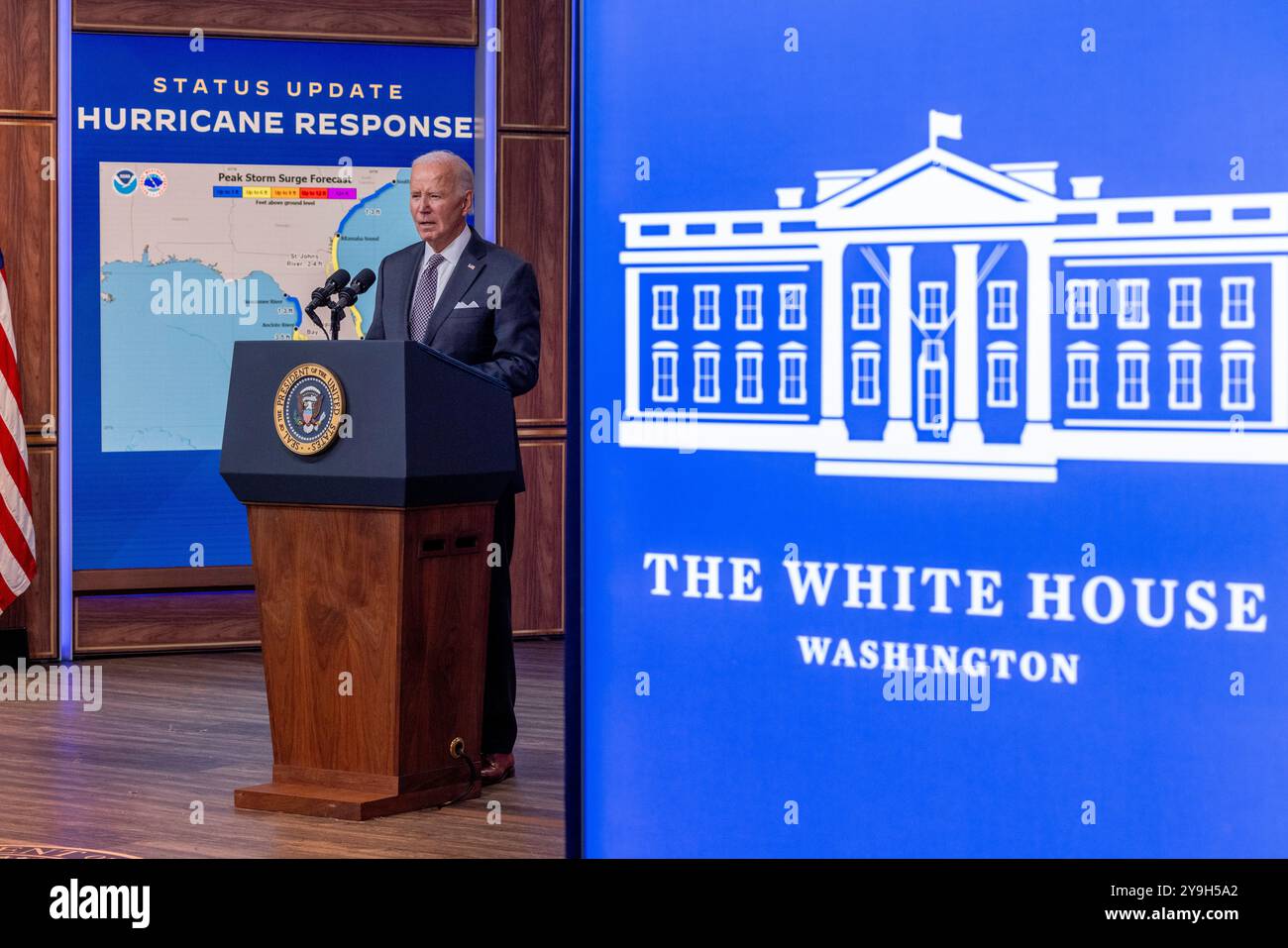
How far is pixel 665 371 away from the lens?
193cm

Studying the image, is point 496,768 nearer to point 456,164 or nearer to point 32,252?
point 456,164

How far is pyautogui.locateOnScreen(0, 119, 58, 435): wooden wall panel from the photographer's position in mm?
6094

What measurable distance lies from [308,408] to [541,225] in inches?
129

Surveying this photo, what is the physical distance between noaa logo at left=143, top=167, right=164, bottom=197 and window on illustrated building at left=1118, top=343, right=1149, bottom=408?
5.32 m

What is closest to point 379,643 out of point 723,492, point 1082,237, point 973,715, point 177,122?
point 723,492

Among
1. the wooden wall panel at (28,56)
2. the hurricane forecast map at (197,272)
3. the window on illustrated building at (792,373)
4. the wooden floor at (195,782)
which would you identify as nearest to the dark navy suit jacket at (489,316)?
the wooden floor at (195,782)

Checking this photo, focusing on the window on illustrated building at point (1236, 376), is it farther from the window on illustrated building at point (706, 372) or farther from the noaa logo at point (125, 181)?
the noaa logo at point (125, 181)

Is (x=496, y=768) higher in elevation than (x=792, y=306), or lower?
lower

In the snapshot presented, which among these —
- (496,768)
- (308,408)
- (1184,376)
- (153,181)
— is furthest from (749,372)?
(153,181)

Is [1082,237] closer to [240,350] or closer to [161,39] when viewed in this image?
[240,350]

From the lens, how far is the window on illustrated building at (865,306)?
5.91 feet

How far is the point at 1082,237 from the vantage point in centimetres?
169

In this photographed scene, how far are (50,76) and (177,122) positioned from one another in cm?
52

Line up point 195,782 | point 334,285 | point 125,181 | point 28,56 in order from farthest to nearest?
point 125,181
point 28,56
point 195,782
point 334,285
